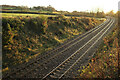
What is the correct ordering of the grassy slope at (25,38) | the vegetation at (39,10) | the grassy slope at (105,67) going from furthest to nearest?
the vegetation at (39,10) → the grassy slope at (25,38) → the grassy slope at (105,67)

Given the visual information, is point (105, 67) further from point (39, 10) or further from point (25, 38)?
point (39, 10)

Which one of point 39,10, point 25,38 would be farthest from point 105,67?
point 39,10

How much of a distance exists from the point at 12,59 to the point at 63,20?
60.9 ft

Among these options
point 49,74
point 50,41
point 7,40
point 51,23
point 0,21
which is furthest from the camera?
point 51,23

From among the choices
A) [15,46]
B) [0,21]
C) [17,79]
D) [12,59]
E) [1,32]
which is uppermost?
[0,21]

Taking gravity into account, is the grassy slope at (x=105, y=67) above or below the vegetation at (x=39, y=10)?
below

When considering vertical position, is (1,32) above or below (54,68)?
above

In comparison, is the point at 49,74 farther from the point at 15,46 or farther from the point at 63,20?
the point at 63,20

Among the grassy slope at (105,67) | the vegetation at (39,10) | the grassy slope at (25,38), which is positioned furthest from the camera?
the vegetation at (39,10)

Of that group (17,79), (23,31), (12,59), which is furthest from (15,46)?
(17,79)

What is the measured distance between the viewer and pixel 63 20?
92.8ft

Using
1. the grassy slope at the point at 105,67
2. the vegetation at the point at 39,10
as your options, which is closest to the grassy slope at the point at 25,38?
the grassy slope at the point at 105,67

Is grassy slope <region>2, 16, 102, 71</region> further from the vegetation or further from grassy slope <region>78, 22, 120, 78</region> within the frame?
the vegetation

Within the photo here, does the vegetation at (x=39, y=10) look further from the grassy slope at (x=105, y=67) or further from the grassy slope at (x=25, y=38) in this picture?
the grassy slope at (x=105, y=67)
